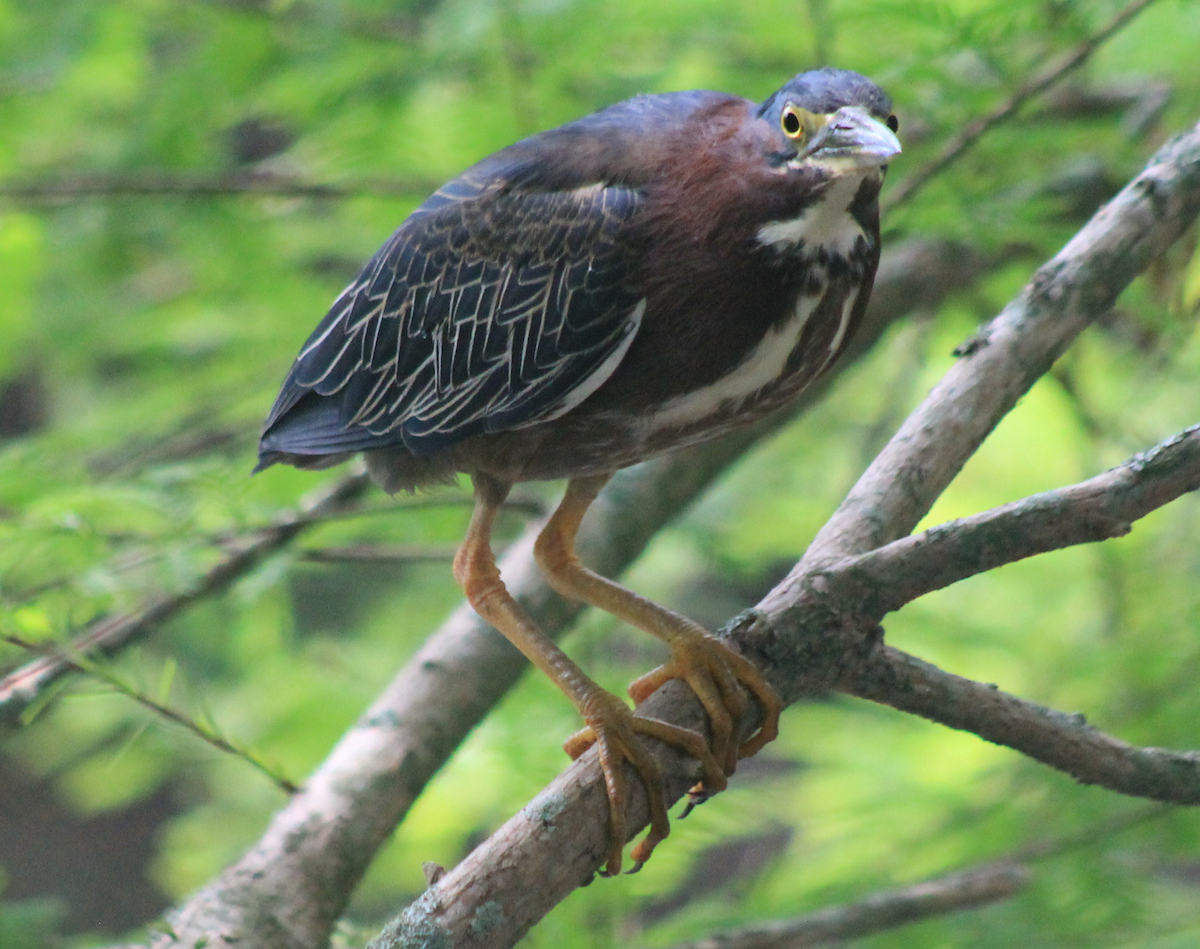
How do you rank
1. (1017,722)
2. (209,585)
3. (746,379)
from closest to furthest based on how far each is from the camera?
Result: (1017,722), (746,379), (209,585)

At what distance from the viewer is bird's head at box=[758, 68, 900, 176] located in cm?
194

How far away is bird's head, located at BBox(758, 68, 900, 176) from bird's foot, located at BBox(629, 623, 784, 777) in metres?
0.86

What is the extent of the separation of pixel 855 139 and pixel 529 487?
10.1 feet

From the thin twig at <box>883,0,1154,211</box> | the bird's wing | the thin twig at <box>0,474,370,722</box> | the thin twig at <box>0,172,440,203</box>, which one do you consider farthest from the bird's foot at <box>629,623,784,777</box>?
the thin twig at <box>0,172,440,203</box>

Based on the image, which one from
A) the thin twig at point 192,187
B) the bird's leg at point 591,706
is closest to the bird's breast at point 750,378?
the bird's leg at point 591,706

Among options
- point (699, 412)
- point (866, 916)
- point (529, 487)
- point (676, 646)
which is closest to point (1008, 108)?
point (699, 412)

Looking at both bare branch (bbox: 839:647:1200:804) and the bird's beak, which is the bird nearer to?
the bird's beak

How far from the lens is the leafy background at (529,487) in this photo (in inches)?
114

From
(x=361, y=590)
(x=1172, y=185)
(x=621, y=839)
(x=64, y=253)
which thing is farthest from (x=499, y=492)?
(x=361, y=590)

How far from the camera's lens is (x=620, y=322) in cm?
223

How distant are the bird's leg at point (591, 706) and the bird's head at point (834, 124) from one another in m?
0.99

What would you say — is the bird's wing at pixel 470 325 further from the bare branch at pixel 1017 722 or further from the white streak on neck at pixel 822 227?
the bare branch at pixel 1017 722

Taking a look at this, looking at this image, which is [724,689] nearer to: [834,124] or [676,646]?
[676,646]

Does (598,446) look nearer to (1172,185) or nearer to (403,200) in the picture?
(1172,185)
